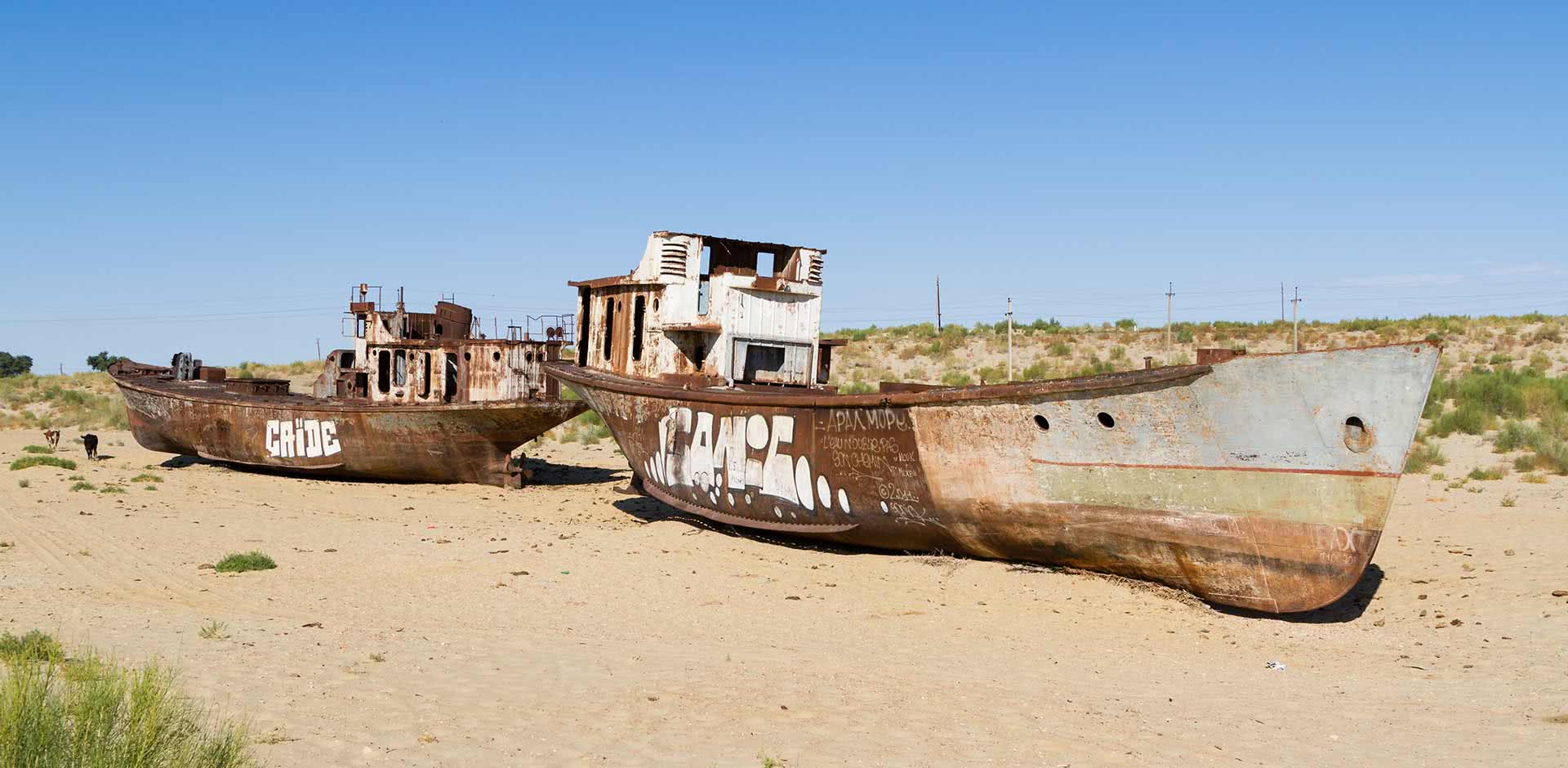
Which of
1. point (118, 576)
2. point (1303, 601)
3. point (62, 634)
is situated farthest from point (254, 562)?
point (1303, 601)

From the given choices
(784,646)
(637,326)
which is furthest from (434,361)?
(784,646)

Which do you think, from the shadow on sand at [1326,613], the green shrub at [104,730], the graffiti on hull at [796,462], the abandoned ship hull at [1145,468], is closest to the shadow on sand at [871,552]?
the shadow on sand at [1326,613]

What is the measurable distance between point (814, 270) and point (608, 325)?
3.65 meters

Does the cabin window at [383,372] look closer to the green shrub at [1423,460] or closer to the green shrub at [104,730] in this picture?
the green shrub at [104,730]

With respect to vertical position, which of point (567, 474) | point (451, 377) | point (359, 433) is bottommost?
point (567, 474)

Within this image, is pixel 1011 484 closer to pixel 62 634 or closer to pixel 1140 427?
pixel 1140 427

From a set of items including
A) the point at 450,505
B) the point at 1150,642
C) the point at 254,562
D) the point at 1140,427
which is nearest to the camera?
the point at 1150,642

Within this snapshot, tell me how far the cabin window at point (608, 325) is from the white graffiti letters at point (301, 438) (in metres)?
6.59

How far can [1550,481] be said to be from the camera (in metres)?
16.4

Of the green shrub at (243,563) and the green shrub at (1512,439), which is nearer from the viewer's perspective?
the green shrub at (243,563)

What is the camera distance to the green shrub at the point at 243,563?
38.5ft

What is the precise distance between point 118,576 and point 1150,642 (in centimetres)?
980

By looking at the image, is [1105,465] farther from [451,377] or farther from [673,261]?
[451,377]

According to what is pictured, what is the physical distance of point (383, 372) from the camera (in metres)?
22.6
